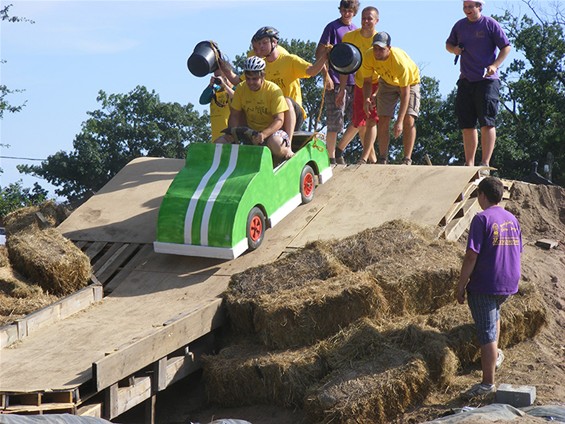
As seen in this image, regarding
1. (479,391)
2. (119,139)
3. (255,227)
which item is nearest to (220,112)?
(255,227)

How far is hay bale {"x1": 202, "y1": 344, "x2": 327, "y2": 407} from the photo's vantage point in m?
8.92

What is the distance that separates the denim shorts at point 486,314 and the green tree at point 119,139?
55.2 feet

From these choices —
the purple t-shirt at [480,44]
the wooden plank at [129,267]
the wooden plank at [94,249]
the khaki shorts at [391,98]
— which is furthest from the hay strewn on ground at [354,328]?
the khaki shorts at [391,98]

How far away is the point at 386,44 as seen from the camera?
1248 centimetres

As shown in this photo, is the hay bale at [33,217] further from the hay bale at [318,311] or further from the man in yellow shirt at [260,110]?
the hay bale at [318,311]

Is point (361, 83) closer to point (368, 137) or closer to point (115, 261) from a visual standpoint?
point (368, 137)

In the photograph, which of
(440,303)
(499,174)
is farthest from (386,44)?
(499,174)

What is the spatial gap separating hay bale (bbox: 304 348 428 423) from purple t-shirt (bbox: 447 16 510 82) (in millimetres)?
4776

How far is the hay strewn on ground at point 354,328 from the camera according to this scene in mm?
8469

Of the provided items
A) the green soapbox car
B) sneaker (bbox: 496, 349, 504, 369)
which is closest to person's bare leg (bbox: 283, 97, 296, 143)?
the green soapbox car

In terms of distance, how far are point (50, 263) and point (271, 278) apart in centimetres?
218

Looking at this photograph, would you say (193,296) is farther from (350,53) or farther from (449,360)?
(350,53)

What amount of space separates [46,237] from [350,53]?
4.04 meters

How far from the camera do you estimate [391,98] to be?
12.9 m
